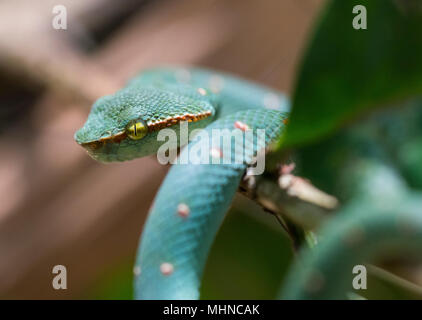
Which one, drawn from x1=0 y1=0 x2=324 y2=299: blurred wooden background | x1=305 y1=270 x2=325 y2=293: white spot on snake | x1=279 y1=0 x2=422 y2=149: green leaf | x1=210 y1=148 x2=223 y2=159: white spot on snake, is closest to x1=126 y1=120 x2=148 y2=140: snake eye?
x1=210 y1=148 x2=223 y2=159: white spot on snake

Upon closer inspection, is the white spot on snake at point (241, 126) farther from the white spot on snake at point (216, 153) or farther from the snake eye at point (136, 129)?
the snake eye at point (136, 129)

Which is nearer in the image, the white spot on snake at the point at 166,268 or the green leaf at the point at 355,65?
the green leaf at the point at 355,65

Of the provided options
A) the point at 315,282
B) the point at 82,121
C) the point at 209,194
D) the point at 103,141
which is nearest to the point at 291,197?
the point at 209,194

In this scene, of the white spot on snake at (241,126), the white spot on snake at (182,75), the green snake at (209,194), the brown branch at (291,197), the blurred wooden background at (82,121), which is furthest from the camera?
the blurred wooden background at (82,121)

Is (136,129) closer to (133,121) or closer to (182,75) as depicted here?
(133,121)

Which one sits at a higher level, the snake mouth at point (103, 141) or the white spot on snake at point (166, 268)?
the snake mouth at point (103, 141)

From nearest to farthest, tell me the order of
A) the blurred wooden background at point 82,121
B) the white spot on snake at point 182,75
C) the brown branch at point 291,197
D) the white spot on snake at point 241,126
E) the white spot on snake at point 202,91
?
the brown branch at point 291,197 → the white spot on snake at point 241,126 → the white spot on snake at point 202,91 → the white spot on snake at point 182,75 → the blurred wooden background at point 82,121

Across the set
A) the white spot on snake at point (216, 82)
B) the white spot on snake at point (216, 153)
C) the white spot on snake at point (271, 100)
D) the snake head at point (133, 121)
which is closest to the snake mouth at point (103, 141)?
the snake head at point (133, 121)
